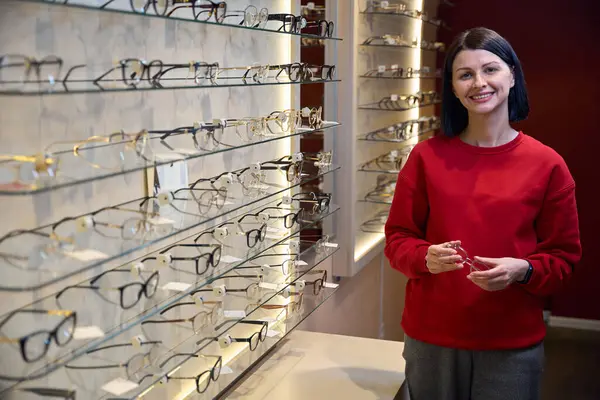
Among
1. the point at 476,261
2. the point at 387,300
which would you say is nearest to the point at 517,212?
the point at 476,261

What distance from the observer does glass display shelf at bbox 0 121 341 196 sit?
1.39 m

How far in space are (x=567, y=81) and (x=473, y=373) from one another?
3.66m

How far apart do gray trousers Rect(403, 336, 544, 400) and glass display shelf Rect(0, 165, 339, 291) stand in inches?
32.8

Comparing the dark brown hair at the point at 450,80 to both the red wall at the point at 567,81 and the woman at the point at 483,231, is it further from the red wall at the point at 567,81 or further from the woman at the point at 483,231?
the red wall at the point at 567,81

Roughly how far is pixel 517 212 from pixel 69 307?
1300 mm

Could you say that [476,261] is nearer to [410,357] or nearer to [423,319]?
[423,319]

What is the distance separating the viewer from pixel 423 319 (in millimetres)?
2266

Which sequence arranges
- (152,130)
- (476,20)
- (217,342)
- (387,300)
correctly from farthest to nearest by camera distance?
(476,20) < (387,300) < (217,342) < (152,130)

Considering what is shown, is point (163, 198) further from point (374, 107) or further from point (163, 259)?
point (374, 107)

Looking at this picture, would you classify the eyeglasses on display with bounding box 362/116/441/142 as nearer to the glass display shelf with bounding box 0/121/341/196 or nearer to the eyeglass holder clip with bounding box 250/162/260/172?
the eyeglass holder clip with bounding box 250/162/260/172

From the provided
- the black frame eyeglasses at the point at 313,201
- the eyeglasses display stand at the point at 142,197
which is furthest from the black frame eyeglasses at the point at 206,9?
the black frame eyeglasses at the point at 313,201

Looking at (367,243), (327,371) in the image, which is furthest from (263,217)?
(367,243)

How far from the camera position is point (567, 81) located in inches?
208

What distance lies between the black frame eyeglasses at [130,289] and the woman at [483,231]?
2.63ft
